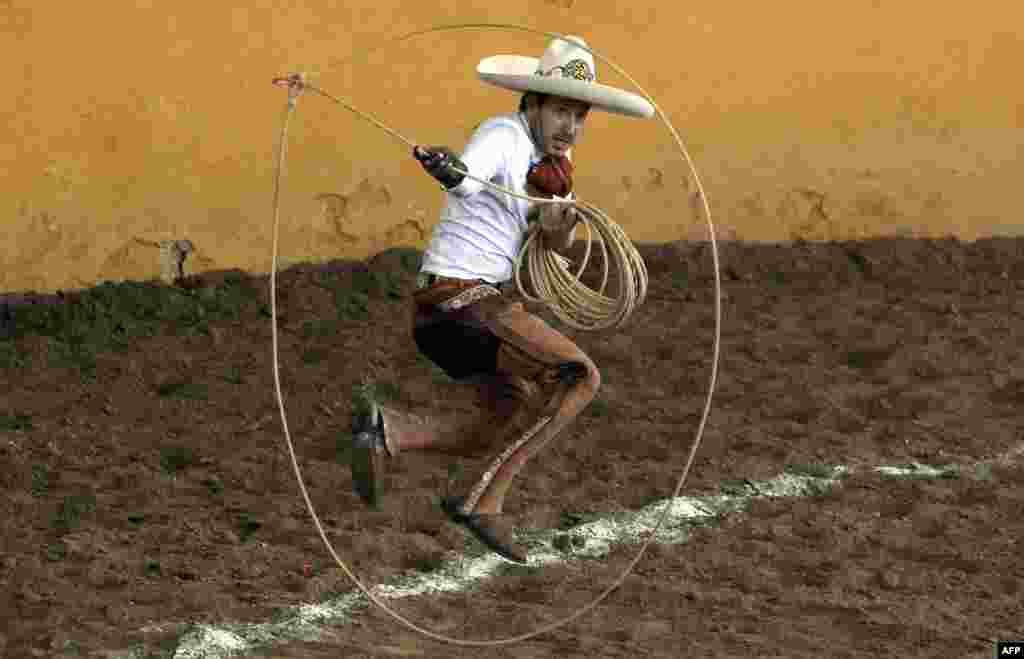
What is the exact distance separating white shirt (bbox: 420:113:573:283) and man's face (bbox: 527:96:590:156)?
37 mm

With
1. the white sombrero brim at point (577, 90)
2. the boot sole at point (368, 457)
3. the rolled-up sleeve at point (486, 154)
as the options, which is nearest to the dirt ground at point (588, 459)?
the boot sole at point (368, 457)

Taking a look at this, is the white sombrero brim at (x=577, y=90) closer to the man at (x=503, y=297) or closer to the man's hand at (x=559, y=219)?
the man at (x=503, y=297)

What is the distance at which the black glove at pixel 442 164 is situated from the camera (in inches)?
230

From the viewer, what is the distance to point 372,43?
30.0 ft

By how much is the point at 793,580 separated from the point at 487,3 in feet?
11.8

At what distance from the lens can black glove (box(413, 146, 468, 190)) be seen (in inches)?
230

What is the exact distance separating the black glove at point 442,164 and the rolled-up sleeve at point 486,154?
4cm

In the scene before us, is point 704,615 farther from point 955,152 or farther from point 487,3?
point 955,152

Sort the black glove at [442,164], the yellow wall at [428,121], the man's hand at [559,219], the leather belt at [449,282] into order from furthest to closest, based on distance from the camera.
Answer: the yellow wall at [428,121] < the leather belt at [449,282] < the man's hand at [559,219] < the black glove at [442,164]

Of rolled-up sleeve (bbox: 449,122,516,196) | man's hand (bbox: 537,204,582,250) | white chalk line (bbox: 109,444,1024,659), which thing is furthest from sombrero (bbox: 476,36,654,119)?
white chalk line (bbox: 109,444,1024,659)

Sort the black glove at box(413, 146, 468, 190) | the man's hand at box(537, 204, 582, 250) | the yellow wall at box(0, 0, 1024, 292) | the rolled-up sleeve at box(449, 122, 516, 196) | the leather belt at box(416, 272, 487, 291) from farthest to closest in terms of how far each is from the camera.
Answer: the yellow wall at box(0, 0, 1024, 292), the leather belt at box(416, 272, 487, 291), the man's hand at box(537, 204, 582, 250), the rolled-up sleeve at box(449, 122, 516, 196), the black glove at box(413, 146, 468, 190)

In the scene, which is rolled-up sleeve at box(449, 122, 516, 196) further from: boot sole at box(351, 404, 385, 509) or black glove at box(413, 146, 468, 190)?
boot sole at box(351, 404, 385, 509)

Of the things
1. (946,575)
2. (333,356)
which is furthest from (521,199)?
(333,356)

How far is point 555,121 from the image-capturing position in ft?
20.6
